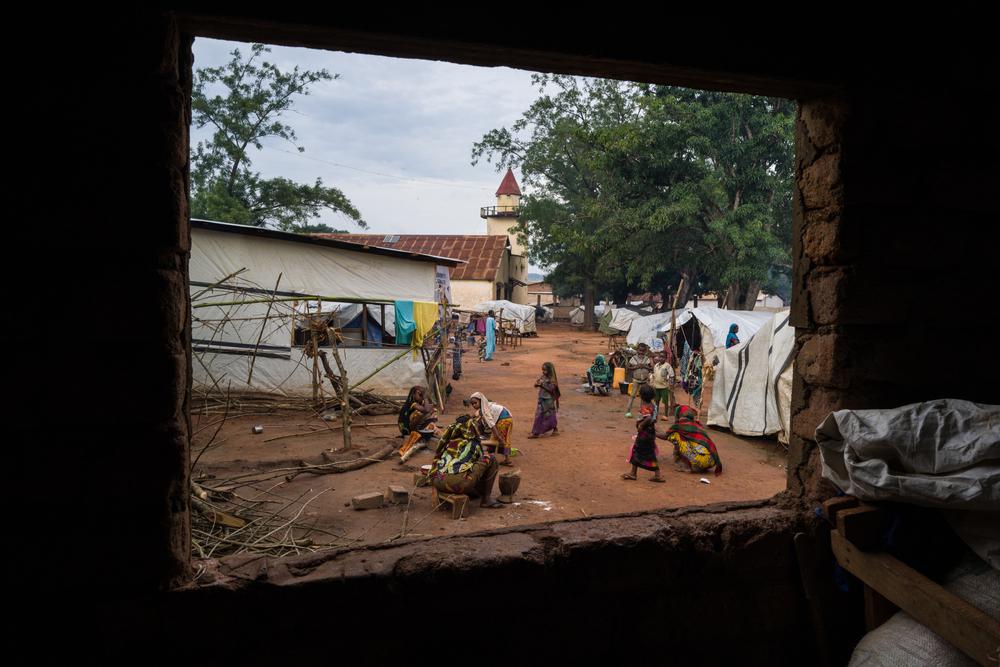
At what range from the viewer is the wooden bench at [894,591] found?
5.50ft

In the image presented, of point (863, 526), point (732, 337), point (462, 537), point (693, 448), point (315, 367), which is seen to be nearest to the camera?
point (863, 526)

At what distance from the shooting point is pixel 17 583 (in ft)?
5.65

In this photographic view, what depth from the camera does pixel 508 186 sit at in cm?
5341

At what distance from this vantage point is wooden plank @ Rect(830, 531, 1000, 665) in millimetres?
1654

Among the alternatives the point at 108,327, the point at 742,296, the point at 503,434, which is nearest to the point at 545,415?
the point at 503,434

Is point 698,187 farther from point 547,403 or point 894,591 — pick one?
point 894,591

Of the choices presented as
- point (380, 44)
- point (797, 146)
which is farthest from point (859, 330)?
point (380, 44)

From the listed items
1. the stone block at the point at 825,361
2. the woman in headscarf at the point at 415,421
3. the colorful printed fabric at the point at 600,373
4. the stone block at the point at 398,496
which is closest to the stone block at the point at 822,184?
the stone block at the point at 825,361

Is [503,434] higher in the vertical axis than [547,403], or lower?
lower

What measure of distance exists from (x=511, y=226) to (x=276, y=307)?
3499 centimetres

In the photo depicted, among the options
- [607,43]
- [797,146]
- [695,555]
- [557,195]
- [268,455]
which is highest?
[557,195]

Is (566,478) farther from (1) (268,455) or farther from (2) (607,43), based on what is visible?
(2) (607,43)

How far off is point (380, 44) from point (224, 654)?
2.11 meters

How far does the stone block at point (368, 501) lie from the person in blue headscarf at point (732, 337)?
33.6 feet
